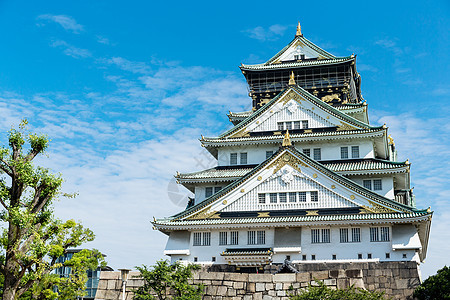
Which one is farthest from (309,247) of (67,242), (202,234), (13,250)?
(13,250)

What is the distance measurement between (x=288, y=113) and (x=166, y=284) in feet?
78.8

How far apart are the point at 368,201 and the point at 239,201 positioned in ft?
29.0

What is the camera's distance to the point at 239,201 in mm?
37531

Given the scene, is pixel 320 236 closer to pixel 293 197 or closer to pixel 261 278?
pixel 293 197

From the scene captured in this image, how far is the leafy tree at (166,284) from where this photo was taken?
23094 millimetres

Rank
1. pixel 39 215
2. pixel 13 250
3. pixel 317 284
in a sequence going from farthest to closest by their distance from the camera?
1. pixel 39 215
2. pixel 13 250
3. pixel 317 284

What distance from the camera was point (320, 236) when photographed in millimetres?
35750

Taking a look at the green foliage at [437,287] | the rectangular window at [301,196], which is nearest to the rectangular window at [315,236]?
the rectangular window at [301,196]

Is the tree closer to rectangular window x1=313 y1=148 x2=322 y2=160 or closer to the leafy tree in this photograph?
the leafy tree

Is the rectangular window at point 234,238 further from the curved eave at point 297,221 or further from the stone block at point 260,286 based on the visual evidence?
the stone block at point 260,286

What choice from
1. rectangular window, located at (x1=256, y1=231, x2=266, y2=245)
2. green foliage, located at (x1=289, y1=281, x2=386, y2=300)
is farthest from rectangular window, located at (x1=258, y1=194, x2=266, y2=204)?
green foliage, located at (x1=289, y1=281, x2=386, y2=300)

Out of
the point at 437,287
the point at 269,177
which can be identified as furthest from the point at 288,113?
the point at 437,287

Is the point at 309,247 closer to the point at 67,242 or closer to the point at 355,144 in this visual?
the point at 355,144

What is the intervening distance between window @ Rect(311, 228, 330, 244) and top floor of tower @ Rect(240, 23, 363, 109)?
1547 centimetres
